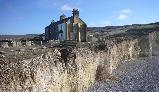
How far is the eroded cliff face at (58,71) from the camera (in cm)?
1362

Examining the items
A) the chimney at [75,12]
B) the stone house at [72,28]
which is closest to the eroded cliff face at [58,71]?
the stone house at [72,28]

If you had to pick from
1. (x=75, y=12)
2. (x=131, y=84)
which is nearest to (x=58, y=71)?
(x=131, y=84)

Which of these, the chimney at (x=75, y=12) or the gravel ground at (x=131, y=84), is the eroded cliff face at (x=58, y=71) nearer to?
the gravel ground at (x=131, y=84)

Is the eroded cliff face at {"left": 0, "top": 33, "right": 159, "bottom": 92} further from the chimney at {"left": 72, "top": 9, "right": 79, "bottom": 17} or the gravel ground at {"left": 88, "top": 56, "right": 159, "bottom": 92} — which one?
the chimney at {"left": 72, "top": 9, "right": 79, "bottom": 17}

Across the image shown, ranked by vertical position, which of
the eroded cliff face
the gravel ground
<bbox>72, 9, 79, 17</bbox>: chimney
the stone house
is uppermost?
<bbox>72, 9, 79, 17</bbox>: chimney

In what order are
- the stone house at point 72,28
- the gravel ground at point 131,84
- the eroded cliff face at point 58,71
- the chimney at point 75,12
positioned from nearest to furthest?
1. the eroded cliff face at point 58,71
2. the gravel ground at point 131,84
3. the chimney at point 75,12
4. the stone house at point 72,28

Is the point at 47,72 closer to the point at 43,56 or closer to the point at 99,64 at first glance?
the point at 43,56

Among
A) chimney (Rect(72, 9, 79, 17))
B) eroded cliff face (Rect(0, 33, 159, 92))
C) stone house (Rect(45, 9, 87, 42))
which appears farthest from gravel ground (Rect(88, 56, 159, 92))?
chimney (Rect(72, 9, 79, 17))

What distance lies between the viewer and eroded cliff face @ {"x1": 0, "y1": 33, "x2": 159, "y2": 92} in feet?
44.7

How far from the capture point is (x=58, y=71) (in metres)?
20.4

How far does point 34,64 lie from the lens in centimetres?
1606

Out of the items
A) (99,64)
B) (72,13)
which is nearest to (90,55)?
(99,64)

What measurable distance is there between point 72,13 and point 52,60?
1532 inches

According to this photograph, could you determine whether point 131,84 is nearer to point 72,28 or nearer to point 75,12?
point 72,28
